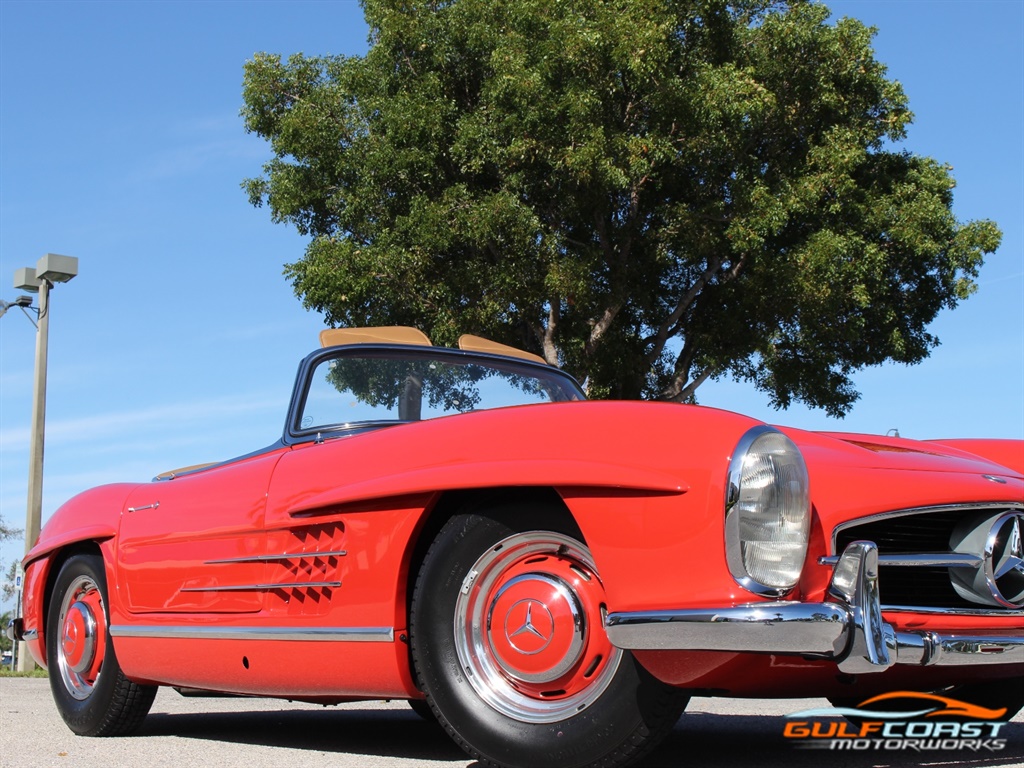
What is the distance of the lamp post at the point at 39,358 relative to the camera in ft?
53.7

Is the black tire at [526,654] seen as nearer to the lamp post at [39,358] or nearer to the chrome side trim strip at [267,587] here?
the chrome side trim strip at [267,587]

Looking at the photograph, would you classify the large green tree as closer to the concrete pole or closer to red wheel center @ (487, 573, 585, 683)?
the concrete pole

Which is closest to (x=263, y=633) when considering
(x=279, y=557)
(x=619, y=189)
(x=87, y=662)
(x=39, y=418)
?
(x=279, y=557)

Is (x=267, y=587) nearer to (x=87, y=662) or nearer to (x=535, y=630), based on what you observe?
(x=535, y=630)

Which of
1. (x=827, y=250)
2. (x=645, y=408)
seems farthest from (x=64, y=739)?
(x=827, y=250)

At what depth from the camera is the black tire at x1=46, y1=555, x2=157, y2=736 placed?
460 centimetres

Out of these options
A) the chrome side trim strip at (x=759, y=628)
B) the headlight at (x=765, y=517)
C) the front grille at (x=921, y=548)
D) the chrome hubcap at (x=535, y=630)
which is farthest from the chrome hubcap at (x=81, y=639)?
the front grille at (x=921, y=548)

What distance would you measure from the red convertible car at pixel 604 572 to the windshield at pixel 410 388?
0.44 metres

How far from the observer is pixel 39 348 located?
1705 centimetres

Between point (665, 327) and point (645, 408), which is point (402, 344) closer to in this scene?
point (645, 408)

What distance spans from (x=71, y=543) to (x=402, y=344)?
1.68 m

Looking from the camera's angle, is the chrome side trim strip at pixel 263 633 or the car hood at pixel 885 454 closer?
the car hood at pixel 885 454

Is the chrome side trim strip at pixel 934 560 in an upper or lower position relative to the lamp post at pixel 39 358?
lower

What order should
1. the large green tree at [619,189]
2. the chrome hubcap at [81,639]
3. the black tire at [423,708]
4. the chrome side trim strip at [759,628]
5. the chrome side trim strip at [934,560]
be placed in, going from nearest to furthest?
the chrome side trim strip at [759,628]
the chrome side trim strip at [934,560]
the black tire at [423,708]
the chrome hubcap at [81,639]
the large green tree at [619,189]
